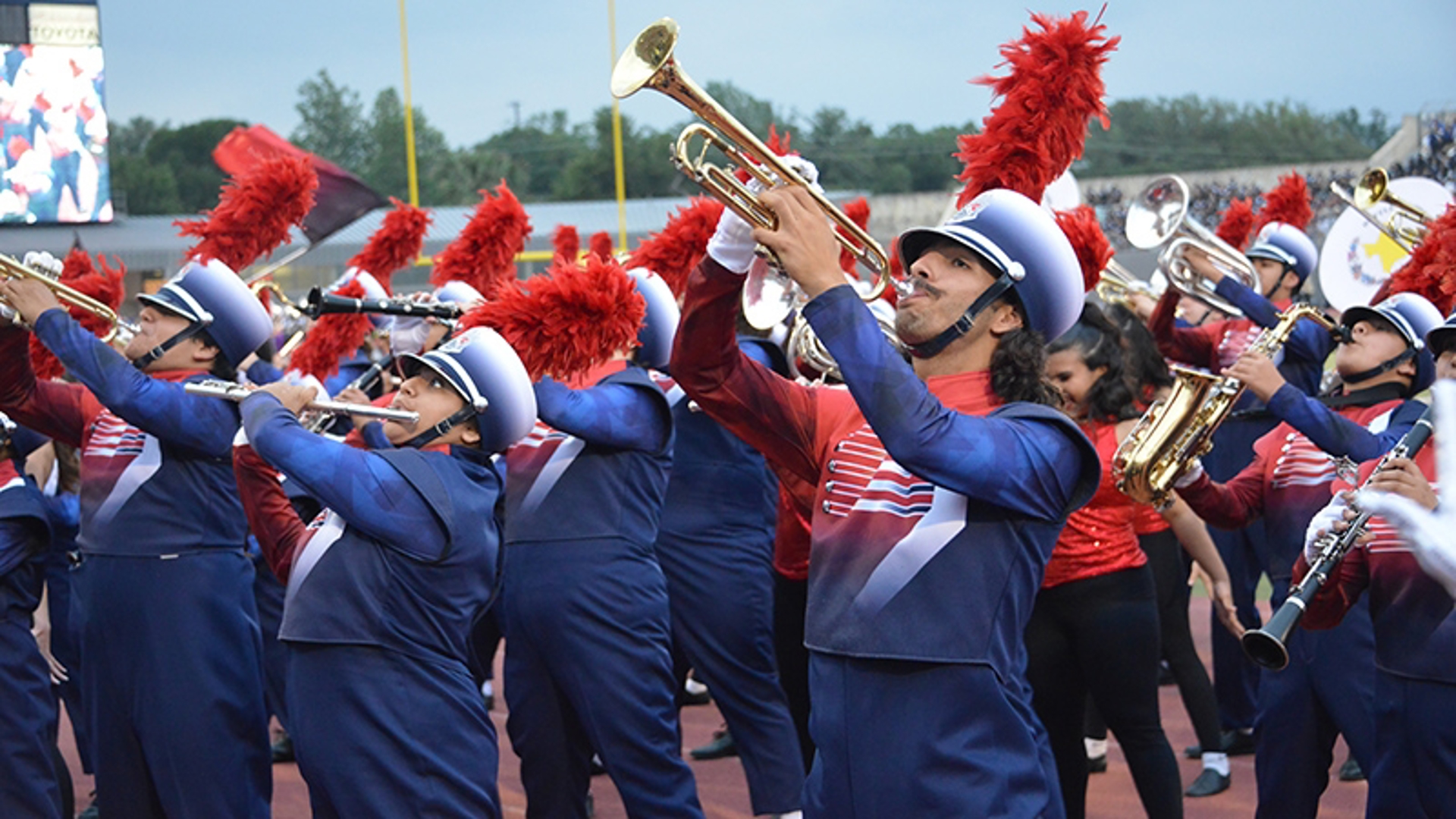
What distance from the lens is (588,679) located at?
210 inches

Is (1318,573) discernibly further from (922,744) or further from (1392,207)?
(1392,207)

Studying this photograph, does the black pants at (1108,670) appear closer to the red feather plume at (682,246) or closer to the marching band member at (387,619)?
the marching band member at (387,619)

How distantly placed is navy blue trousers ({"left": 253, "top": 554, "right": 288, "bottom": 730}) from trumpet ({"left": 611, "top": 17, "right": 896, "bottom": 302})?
404 centimetres

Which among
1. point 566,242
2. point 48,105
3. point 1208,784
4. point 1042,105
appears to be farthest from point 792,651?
point 48,105

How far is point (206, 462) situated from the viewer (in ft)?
17.4

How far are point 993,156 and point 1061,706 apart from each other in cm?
222

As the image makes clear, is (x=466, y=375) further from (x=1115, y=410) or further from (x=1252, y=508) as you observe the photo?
(x=1252, y=508)

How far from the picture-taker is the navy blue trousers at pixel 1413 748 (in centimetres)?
415

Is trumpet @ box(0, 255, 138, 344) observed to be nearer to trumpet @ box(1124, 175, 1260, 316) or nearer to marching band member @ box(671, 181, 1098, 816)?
marching band member @ box(671, 181, 1098, 816)

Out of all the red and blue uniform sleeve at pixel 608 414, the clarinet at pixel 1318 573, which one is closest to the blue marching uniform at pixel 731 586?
the red and blue uniform sleeve at pixel 608 414

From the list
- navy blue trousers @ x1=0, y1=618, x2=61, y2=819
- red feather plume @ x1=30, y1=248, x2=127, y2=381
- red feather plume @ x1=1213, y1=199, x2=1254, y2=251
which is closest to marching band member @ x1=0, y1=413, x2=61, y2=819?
navy blue trousers @ x1=0, y1=618, x2=61, y2=819

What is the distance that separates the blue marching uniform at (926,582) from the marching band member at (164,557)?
2.39m

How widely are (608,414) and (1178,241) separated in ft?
10.3

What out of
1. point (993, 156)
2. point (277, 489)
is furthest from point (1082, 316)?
point (277, 489)
